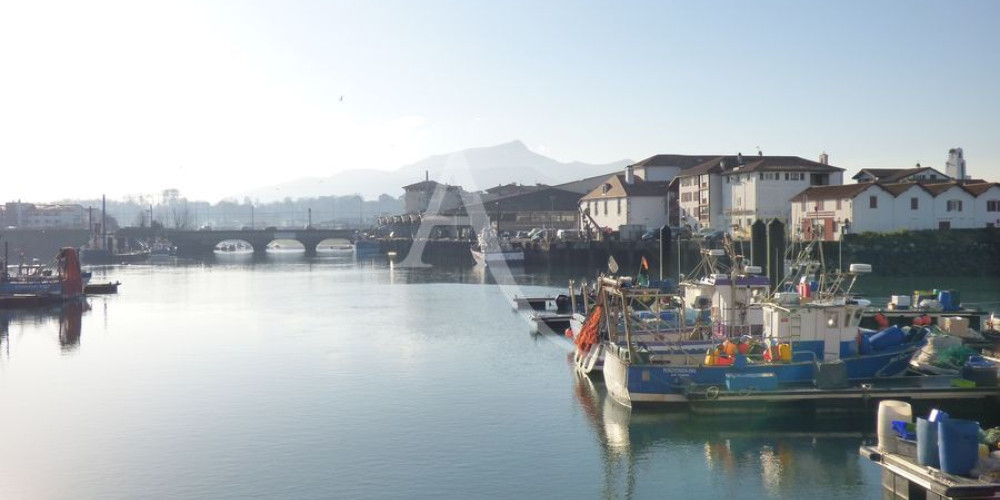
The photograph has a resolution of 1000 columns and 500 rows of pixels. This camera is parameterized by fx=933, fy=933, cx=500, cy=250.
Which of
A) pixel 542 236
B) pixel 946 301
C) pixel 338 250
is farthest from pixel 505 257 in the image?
pixel 338 250

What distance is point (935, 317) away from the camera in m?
30.9

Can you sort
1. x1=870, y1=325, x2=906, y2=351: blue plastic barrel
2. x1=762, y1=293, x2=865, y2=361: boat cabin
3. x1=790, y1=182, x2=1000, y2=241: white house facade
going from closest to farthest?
x1=762, y1=293, x2=865, y2=361: boat cabin
x1=870, y1=325, x2=906, y2=351: blue plastic barrel
x1=790, y1=182, x2=1000, y2=241: white house facade

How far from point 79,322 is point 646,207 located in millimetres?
46512

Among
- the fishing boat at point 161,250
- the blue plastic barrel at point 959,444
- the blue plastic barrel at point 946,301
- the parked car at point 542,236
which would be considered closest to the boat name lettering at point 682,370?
the blue plastic barrel at point 959,444

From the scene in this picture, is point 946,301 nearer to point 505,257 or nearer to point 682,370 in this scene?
point 682,370

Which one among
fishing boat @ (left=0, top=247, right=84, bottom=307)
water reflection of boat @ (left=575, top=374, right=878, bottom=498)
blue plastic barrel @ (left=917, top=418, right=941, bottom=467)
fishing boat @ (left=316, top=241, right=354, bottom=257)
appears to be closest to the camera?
blue plastic barrel @ (left=917, top=418, right=941, bottom=467)

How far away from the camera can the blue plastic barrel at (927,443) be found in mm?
12867

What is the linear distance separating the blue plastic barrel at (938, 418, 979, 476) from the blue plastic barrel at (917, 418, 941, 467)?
0.27 m

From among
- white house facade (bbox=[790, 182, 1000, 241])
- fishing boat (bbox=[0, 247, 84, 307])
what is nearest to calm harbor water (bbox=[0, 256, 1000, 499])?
fishing boat (bbox=[0, 247, 84, 307])

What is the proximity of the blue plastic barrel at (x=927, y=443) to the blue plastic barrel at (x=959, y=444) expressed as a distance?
0.88ft

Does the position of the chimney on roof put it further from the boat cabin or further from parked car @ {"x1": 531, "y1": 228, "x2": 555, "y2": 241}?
the boat cabin

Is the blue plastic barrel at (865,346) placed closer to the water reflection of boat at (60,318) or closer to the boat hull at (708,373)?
the boat hull at (708,373)

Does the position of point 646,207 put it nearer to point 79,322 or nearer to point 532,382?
point 79,322

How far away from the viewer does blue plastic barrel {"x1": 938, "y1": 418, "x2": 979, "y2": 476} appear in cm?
1238
